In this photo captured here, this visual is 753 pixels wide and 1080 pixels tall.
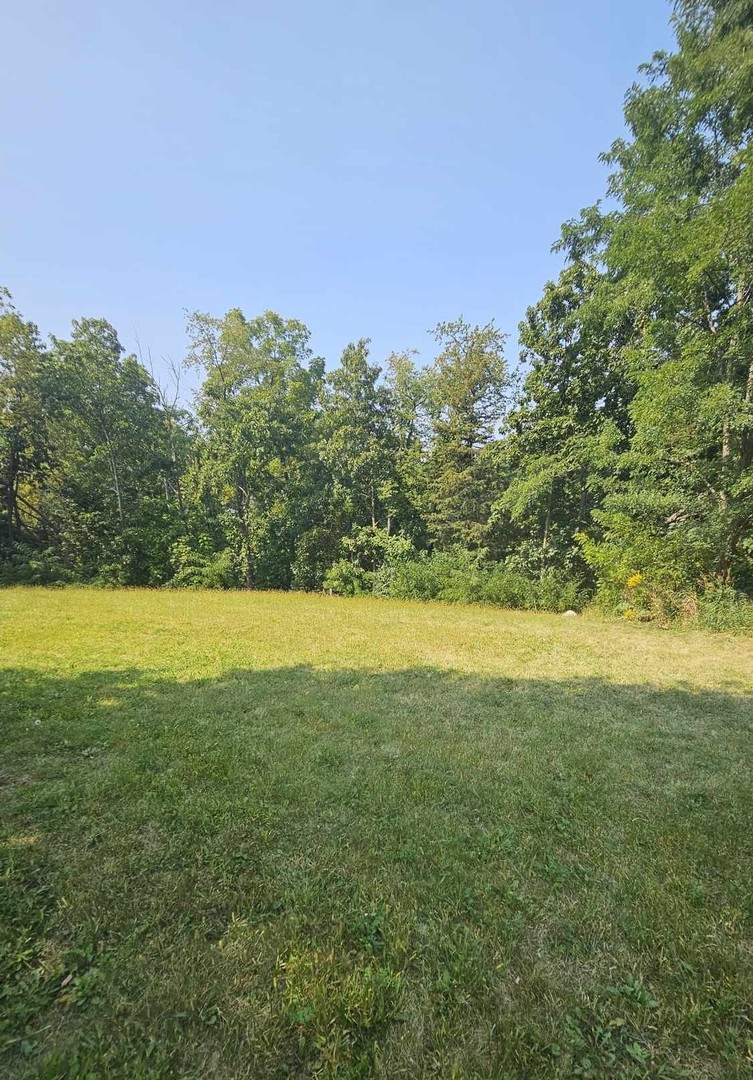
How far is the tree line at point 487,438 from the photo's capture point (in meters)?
8.27

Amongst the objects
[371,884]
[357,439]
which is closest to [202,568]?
[357,439]

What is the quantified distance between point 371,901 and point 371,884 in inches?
3.6

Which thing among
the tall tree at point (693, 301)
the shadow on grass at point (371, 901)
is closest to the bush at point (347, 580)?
the tall tree at point (693, 301)

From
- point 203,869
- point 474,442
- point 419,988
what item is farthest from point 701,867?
point 474,442

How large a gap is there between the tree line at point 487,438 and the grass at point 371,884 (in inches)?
246

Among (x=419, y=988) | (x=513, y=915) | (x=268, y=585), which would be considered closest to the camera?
(x=419, y=988)

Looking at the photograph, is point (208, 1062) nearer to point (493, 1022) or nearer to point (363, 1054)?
point (363, 1054)

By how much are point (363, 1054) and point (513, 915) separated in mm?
856

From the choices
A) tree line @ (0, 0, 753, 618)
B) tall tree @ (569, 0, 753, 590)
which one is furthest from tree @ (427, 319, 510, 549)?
tall tree @ (569, 0, 753, 590)

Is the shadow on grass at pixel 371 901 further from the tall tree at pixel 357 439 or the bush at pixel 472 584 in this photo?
the tall tree at pixel 357 439

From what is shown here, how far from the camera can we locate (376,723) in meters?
3.92

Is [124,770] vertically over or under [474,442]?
under

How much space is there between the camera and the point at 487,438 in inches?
594

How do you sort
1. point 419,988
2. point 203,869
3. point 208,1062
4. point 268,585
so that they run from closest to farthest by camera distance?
point 208,1062, point 419,988, point 203,869, point 268,585
